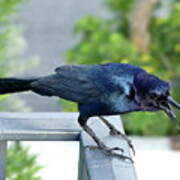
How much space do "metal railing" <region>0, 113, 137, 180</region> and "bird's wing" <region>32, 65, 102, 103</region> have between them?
8cm

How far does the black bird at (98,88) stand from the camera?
5.83ft

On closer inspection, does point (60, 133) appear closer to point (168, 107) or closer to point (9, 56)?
point (168, 107)

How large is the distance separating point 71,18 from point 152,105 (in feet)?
26.9

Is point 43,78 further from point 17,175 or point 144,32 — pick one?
point 144,32

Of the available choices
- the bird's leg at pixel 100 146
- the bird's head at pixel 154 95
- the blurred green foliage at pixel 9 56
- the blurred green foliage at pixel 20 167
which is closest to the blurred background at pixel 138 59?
the blurred green foliage at pixel 9 56

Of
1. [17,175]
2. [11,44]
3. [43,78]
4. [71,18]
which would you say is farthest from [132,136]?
[43,78]

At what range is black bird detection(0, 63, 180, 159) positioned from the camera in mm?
1777

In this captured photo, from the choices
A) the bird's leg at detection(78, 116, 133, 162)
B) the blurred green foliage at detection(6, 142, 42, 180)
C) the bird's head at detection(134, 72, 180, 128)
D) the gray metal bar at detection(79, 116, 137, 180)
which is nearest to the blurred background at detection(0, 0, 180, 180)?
the blurred green foliage at detection(6, 142, 42, 180)

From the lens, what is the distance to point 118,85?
1834mm

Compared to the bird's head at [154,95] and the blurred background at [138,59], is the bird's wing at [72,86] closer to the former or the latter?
the bird's head at [154,95]

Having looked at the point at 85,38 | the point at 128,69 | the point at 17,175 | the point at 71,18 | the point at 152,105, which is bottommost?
the point at 152,105

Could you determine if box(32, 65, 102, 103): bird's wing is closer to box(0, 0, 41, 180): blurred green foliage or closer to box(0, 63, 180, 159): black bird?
box(0, 63, 180, 159): black bird

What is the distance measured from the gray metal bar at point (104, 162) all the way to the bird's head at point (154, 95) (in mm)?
136

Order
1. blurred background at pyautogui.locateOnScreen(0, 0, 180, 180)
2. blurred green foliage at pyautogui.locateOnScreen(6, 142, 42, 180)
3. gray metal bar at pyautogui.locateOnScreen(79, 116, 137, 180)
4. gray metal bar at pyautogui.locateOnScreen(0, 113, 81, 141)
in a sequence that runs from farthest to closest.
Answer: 1. blurred background at pyautogui.locateOnScreen(0, 0, 180, 180)
2. blurred green foliage at pyautogui.locateOnScreen(6, 142, 42, 180)
3. gray metal bar at pyautogui.locateOnScreen(0, 113, 81, 141)
4. gray metal bar at pyautogui.locateOnScreen(79, 116, 137, 180)
